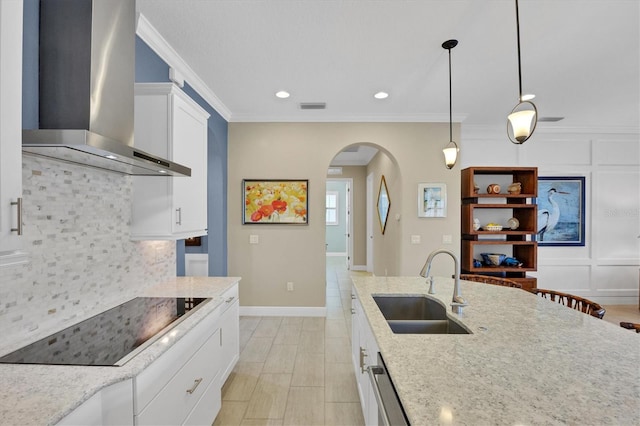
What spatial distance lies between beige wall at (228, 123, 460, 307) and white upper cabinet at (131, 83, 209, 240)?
185cm

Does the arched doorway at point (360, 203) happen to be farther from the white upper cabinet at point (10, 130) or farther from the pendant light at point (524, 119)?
the white upper cabinet at point (10, 130)

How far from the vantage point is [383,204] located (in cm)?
532

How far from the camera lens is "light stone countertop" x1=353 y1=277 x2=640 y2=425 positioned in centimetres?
78

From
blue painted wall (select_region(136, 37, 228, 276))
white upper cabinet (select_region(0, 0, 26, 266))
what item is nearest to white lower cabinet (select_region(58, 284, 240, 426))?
white upper cabinet (select_region(0, 0, 26, 266))

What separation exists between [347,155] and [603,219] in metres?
4.54

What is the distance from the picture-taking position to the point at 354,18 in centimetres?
202

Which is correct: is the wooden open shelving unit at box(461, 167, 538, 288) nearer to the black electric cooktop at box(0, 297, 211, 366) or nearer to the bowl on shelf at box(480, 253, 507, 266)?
the bowl on shelf at box(480, 253, 507, 266)

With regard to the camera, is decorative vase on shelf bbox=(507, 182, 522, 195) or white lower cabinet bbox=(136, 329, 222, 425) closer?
white lower cabinet bbox=(136, 329, 222, 425)

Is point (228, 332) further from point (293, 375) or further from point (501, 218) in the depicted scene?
point (501, 218)

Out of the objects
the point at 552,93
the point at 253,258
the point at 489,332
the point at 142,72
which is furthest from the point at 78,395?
the point at 552,93

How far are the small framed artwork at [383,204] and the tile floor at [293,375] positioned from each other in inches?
75.4

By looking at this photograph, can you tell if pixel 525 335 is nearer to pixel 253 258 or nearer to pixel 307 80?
pixel 307 80

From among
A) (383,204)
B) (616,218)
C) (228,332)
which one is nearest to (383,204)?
(383,204)

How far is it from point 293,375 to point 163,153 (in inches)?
82.0
